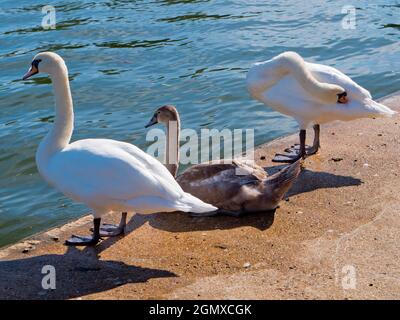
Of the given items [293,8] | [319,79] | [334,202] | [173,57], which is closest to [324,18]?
[293,8]

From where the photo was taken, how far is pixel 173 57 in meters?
13.5

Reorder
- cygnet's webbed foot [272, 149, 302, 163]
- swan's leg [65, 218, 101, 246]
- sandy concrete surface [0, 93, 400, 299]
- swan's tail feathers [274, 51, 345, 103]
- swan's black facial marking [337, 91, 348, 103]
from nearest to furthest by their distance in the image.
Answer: sandy concrete surface [0, 93, 400, 299] < swan's leg [65, 218, 101, 246] < swan's tail feathers [274, 51, 345, 103] < swan's black facial marking [337, 91, 348, 103] < cygnet's webbed foot [272, 149, 302, 163]

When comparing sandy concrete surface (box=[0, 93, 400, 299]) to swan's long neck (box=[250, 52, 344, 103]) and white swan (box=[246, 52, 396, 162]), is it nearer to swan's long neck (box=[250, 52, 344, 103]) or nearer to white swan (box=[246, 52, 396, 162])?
white swan (box=[246, 52, 396, 162])

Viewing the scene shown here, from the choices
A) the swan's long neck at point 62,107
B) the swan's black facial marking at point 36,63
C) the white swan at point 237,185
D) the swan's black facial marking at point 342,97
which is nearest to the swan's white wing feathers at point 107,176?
the swan's long neck at point 62,107

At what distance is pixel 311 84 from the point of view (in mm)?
7648

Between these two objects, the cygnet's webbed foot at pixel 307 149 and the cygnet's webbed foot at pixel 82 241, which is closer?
the cygnet's webbed foot at pixel 82 241

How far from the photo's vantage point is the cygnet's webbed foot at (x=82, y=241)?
6.30 meters

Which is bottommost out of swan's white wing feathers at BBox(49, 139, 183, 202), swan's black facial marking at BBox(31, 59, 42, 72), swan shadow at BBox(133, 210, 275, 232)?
swan shadow at BBox(133, 210, 275, 232)

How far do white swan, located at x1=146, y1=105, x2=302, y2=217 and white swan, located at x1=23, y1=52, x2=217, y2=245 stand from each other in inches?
28.3

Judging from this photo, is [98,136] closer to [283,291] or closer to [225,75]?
[225,75]

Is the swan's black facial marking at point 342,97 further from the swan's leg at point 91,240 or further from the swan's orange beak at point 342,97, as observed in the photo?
the swan's leg at point 91,240

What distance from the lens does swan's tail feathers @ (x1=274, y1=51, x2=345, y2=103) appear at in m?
7.64

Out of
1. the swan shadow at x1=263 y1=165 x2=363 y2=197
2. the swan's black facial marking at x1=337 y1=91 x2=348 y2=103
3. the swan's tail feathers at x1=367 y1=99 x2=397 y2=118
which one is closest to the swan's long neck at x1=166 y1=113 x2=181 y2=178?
the swan shadow at x1=263 y1=165 x2=363 y2=197

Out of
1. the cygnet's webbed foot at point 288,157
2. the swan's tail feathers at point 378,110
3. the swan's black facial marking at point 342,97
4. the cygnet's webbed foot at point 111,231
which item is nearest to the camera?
the cygnet's webbed foot at point 111,231
